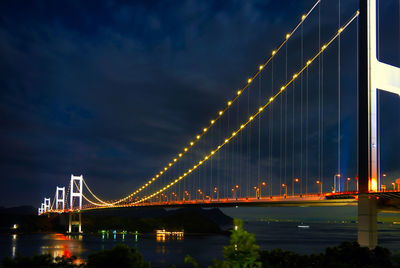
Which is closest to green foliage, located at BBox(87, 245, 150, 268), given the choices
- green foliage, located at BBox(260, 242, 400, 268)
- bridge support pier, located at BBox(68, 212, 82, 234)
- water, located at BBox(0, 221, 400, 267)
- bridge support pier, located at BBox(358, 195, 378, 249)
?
green foliage, located at BBox(260, 242, 400, 268)

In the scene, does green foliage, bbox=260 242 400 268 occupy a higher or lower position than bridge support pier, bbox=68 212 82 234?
higher

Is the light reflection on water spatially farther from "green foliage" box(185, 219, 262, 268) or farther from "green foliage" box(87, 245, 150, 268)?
"green foliage" box(185, 219, 262, 268)

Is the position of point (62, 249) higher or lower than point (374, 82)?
lower

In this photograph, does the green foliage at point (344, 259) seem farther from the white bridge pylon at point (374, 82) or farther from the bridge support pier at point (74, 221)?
the bridge support pier at point (74, 221)

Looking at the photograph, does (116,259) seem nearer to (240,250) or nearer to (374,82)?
(240,250)

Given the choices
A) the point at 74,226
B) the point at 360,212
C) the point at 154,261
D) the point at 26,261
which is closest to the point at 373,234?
the point at 360,212

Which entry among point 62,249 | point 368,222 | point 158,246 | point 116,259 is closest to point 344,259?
point 368,222

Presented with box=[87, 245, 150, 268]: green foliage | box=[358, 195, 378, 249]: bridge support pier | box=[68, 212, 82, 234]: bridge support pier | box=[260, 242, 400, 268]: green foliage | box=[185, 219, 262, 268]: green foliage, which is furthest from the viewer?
box=[68, 212, 82, 234]: bridge support pier
